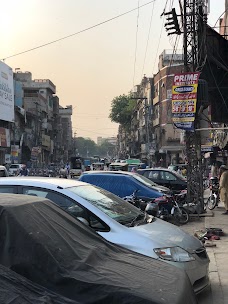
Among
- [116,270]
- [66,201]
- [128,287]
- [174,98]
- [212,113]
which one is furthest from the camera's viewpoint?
[212,113]

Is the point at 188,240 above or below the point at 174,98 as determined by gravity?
below

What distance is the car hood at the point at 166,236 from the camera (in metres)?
5.26

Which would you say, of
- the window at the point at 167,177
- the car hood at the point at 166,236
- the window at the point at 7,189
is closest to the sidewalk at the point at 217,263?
the car hood at the point at 166,236

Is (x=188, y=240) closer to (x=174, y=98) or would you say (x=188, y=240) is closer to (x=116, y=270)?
(x=116, y=270)

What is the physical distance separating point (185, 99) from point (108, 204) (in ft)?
27.1

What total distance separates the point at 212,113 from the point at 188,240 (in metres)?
15.1

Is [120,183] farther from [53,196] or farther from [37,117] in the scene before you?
[37,117]

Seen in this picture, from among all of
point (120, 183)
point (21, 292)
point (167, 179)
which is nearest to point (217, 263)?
point (21, 292)

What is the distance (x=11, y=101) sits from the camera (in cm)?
5612

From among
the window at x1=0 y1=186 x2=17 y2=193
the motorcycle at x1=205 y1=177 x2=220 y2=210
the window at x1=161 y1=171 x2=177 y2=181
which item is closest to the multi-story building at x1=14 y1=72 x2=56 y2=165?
the window at x1=161 y1=171 x2=177 y2=181

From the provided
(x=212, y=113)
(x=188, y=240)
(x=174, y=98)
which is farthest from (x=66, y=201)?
(x=212, y=113)

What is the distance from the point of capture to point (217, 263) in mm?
7383

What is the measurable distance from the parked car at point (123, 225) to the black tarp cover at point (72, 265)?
1803mm

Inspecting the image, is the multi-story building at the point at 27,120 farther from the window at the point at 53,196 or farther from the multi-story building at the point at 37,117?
the window at the point at 53,196
